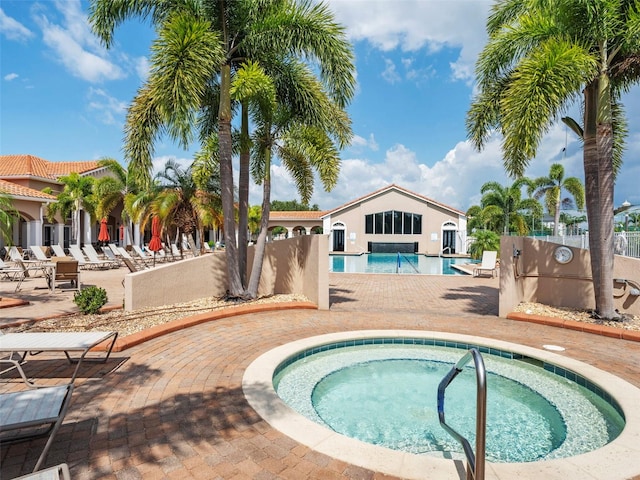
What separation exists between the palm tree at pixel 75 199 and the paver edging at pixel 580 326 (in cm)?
2814

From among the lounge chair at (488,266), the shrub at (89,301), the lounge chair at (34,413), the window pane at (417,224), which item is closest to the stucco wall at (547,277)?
the lounge chair at (488,266)

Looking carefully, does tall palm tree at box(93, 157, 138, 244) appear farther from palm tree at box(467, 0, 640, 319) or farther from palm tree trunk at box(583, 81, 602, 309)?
palm tree trunk at box(583, 81, 602, 309)

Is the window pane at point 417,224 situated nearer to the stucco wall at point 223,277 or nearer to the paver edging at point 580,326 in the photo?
the stucco wall at point 223,277

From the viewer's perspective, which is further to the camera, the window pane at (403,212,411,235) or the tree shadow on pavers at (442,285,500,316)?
the window pane at (403,212,411,235)

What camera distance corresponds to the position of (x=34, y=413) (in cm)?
267

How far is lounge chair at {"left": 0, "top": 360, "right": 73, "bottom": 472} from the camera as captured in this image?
8.32 feet

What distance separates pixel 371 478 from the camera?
2.65m

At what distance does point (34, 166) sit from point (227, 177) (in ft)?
109

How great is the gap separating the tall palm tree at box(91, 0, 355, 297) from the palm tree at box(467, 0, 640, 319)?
12.1ft

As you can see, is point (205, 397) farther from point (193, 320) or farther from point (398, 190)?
point (398, 190)

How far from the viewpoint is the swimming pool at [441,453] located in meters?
2.73

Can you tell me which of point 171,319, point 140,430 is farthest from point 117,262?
point 140,430

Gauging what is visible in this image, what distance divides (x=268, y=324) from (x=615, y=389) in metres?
5.56

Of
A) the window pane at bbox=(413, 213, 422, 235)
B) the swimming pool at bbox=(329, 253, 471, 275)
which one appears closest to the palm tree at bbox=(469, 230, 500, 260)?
the swimming pool at bbox=(329, 253, 471, 275)
